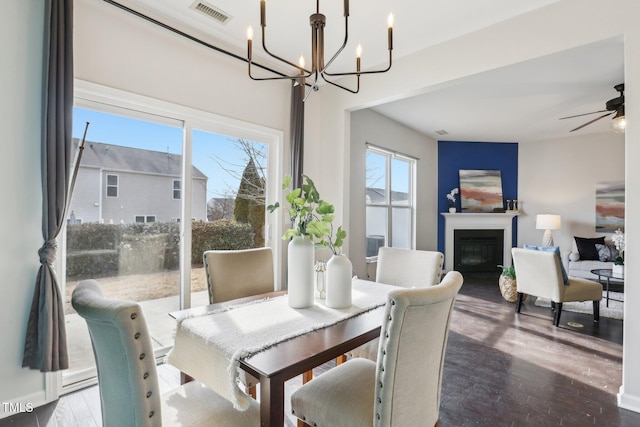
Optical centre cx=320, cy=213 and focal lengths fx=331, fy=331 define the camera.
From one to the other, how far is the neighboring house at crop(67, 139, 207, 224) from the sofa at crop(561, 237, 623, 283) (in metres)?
5.79

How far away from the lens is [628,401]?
2.11 m

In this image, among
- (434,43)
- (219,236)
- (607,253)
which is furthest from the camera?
(607,253)

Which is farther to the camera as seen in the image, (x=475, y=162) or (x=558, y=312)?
(x=475, y=162)

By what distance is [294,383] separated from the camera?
2355mm

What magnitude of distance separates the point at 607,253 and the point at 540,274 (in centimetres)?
287

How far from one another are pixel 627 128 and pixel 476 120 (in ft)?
11.1

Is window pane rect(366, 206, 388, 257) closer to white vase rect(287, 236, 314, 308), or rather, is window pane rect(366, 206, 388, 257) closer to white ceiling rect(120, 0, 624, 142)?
white ceiling rect(120, 0, 624, 142)

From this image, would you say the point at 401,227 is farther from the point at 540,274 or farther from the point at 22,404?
the point at 22,404

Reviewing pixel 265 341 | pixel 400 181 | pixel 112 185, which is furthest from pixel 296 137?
pixel 400 181

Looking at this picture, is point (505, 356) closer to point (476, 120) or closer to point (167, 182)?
point (167, 182)

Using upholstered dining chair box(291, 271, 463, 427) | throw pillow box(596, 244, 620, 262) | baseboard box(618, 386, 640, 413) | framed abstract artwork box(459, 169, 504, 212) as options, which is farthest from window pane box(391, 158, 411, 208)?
upholstered dining chair box(291, 271, 463, 427)

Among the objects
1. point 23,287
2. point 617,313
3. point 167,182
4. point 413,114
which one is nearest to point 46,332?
point 23,287

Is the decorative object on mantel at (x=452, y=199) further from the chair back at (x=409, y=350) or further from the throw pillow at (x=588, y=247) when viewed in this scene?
the chair back at (x=409, y=350)

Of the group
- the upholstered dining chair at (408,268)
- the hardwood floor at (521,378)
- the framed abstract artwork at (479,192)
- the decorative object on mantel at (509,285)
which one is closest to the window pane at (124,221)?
the hardwood floor at (521,378)
